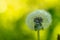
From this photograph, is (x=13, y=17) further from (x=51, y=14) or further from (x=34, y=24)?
(x=51, y=14)

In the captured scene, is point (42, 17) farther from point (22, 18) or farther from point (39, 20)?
point (22, 18)

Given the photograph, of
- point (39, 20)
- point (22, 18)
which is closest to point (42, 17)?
A: point (39, 20)

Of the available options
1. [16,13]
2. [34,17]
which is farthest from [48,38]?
[16,13]
